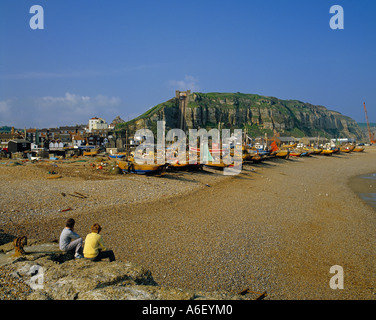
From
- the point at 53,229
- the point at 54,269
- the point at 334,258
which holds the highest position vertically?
the point at 54,269

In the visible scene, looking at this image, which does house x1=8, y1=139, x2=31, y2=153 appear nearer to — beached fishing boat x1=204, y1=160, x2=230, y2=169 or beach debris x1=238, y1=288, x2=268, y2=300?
beached fishing boat x1=204, y1=160, x2=230, y2=169

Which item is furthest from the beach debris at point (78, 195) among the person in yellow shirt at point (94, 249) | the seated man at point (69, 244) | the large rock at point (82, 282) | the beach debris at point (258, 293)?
the beach debris at point (258, 293)

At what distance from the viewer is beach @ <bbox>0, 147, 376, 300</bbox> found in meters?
8.79

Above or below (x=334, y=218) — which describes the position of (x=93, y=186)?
above

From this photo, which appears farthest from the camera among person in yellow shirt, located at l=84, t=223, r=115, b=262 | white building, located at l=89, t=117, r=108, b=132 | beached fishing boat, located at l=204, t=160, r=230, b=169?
white building, located at l=89, t=117, r=108, b=132

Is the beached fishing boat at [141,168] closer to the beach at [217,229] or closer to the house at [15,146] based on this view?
the beach at [217,229]

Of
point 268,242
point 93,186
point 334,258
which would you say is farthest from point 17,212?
point 334,258

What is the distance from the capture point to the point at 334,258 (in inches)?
420

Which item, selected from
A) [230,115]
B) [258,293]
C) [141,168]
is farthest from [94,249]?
[230,115]

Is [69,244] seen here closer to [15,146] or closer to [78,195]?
[78,195]

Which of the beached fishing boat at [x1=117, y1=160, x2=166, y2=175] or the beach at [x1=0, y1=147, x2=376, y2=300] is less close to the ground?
the beached fishing boat at [x1=117, y1=160, x2=166, y2=175]

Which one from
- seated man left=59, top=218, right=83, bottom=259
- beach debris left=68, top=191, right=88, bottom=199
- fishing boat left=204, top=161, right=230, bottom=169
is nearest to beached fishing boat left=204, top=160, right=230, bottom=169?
fishing boat left=204, top=161, right=230, bottom=169

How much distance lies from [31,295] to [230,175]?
27.9 m
